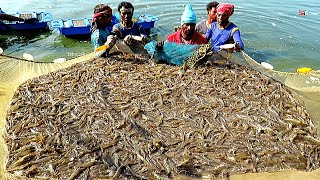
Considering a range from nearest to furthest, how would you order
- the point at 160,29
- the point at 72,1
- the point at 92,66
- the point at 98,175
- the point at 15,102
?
the point at 98,175
the point at 15,102
the point at 92,66
the point at 160,29
the point at 72,1

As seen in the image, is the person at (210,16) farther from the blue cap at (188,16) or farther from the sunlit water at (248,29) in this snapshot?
the sunlit water at (248,29)

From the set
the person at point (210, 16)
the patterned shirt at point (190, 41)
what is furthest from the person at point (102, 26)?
the person at point (210, 16)

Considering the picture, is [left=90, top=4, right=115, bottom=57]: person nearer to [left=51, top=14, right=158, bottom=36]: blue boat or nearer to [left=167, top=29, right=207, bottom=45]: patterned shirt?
[left=167, top=29, right=207, bottom=45]: patterned shirt

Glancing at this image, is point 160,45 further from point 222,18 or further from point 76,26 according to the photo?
point 76,26

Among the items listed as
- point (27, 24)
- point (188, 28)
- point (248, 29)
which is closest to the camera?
point (188, 28)

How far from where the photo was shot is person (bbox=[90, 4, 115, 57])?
270 inches

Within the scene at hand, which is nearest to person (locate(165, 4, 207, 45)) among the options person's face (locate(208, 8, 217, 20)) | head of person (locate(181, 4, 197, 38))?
head of person (locate(181, 4, 197, 38))

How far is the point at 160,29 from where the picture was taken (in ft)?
42.4

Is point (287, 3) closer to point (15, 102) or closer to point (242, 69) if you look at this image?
point (242, 69)

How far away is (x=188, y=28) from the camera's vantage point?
6641 millimetres

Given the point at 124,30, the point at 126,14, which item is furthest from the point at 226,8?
the point at 124,30

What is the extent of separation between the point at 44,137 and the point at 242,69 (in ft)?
14.7

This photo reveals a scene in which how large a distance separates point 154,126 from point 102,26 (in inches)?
131

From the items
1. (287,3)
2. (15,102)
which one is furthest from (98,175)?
(287,3)
